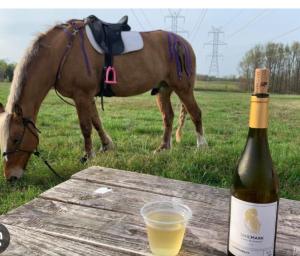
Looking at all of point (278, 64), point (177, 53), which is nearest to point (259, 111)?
point (177, 53)

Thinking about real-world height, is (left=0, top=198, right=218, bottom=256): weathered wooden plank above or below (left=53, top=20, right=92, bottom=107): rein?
below

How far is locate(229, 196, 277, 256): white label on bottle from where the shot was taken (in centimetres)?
94

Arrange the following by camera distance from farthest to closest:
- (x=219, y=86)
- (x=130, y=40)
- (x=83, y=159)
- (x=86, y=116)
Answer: (x=219, y=86), (x=130, y=40), (x=86, y=116), (x=83, y=159)

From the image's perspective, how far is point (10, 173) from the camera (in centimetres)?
359

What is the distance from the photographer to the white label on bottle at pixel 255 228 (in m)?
0.94

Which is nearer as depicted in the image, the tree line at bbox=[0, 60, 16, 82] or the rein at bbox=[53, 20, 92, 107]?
the rein at bbox=[53, 20, 92, 107]

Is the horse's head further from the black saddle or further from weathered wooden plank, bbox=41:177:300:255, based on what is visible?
weathered wooden plank, bbox=41:177:300:255

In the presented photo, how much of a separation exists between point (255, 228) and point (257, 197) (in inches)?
4.1

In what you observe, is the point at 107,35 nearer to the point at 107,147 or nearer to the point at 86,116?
the point at 86,116

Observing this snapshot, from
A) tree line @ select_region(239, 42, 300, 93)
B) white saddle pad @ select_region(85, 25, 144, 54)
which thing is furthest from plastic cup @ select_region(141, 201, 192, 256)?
tree line @ select_region(239, 42, 300, 93)

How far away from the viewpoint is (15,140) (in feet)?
11.8

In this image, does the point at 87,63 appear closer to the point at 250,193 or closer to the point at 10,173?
the point at 10,173

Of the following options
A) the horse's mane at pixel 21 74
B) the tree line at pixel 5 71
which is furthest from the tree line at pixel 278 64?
the horse's mane at pixel 21 74

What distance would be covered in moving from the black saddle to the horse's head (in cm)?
130
